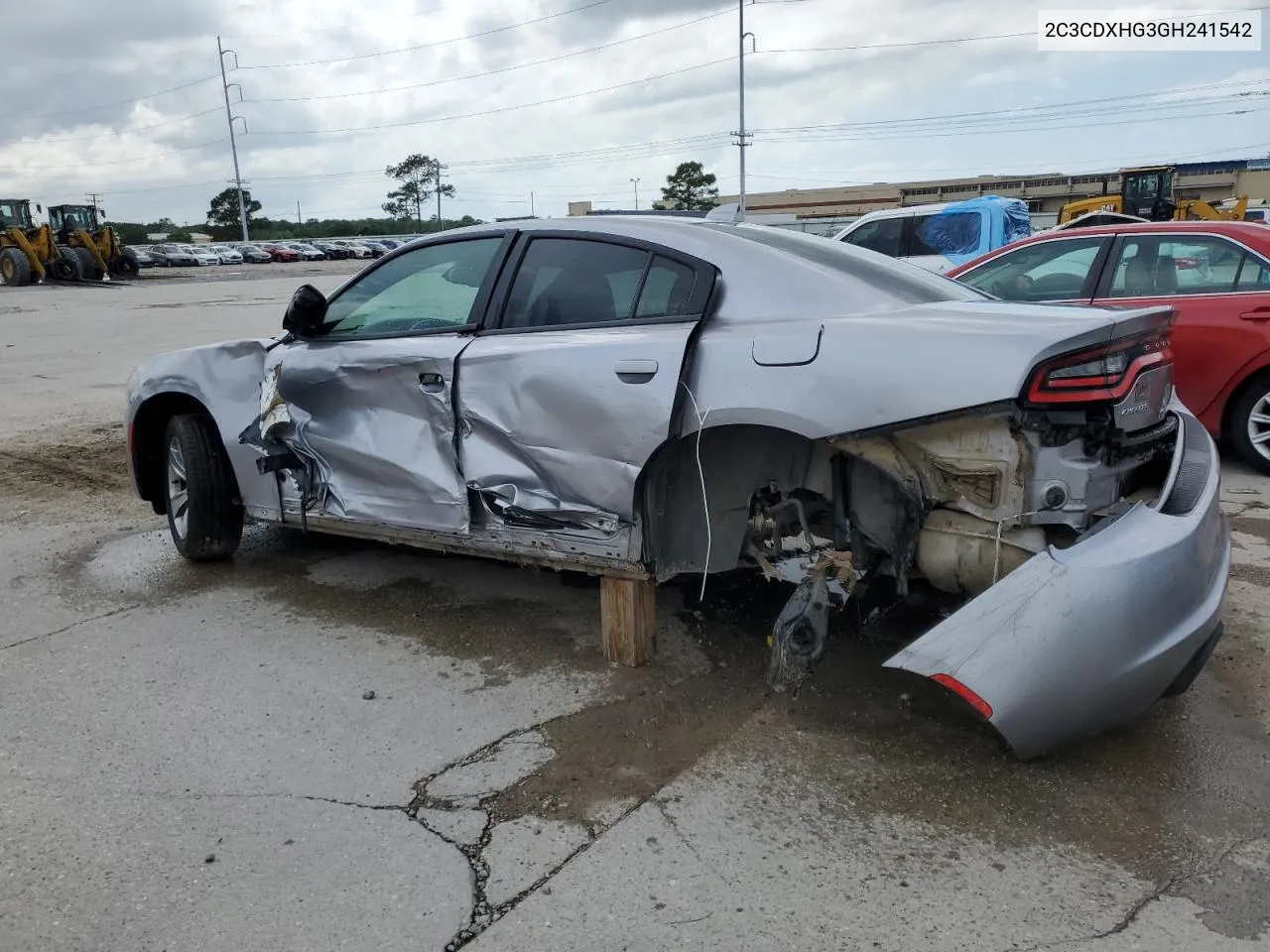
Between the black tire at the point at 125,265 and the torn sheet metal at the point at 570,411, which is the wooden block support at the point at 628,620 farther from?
the black tire at the point at 125,265

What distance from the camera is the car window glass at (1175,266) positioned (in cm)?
646

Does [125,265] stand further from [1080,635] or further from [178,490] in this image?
[1080,635]

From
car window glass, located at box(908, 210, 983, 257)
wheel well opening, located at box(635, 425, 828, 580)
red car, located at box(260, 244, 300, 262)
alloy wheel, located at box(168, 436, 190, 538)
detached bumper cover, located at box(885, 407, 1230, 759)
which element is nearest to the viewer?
detached bumper cover, located at box(885, 407, 1230, 759)

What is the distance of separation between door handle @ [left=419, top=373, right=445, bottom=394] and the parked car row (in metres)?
51.5

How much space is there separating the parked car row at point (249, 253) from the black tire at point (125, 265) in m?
13.3

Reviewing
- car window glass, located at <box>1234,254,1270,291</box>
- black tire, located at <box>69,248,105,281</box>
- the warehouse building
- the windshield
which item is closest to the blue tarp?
car window glass, located at <box>1234,254,1270,291</box>

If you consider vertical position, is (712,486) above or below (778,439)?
below

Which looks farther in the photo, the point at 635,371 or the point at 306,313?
the point at 306,313

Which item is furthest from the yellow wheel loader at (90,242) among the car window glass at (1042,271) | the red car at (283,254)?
the car window glass at (1042,271)

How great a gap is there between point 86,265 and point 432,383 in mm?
35856

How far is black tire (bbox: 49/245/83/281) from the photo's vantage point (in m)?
33.6

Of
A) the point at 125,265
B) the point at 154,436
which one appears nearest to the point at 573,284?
the point at 154,436

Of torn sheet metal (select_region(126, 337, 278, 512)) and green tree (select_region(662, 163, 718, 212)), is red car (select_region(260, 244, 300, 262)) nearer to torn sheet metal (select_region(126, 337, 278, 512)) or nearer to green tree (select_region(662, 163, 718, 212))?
green tree (select_region(662, 163, 718, 212))

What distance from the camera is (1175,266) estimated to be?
6.58 meters
